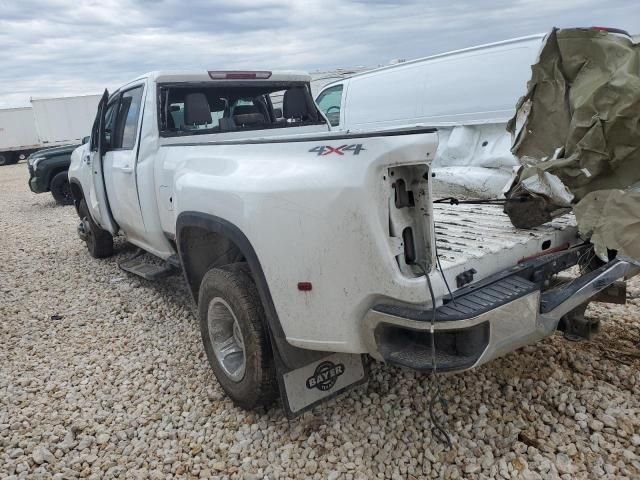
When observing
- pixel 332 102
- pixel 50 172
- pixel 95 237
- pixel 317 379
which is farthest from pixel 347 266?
pixel 50 172

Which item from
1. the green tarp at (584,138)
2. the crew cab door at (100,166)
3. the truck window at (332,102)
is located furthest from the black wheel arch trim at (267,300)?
the truck window at (332,102)

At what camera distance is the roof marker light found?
178 inches

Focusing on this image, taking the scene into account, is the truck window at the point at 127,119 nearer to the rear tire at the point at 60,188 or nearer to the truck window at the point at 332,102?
the truck window at the point at 332,102

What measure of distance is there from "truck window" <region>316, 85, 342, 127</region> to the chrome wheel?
5.63m

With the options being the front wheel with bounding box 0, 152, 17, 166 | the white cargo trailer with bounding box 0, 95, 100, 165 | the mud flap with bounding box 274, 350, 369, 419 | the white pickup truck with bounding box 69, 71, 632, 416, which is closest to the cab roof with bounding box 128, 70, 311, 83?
the white pickup truck with bounding box 69, 71, 632, 416

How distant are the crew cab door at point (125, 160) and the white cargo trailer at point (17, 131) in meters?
28.2

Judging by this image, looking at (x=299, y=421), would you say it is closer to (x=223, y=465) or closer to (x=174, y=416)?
(x=223, y=465)

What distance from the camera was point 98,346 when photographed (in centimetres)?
445

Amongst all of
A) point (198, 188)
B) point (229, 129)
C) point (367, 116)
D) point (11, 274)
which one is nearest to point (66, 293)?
point (11, 274)

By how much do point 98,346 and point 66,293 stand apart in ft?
5.93

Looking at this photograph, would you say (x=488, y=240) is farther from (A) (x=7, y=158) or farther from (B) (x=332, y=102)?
(A) (x=7, y=158)

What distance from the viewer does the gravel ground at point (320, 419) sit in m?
2.68

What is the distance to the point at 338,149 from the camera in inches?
87.8

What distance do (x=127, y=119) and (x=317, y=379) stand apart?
3270mm
